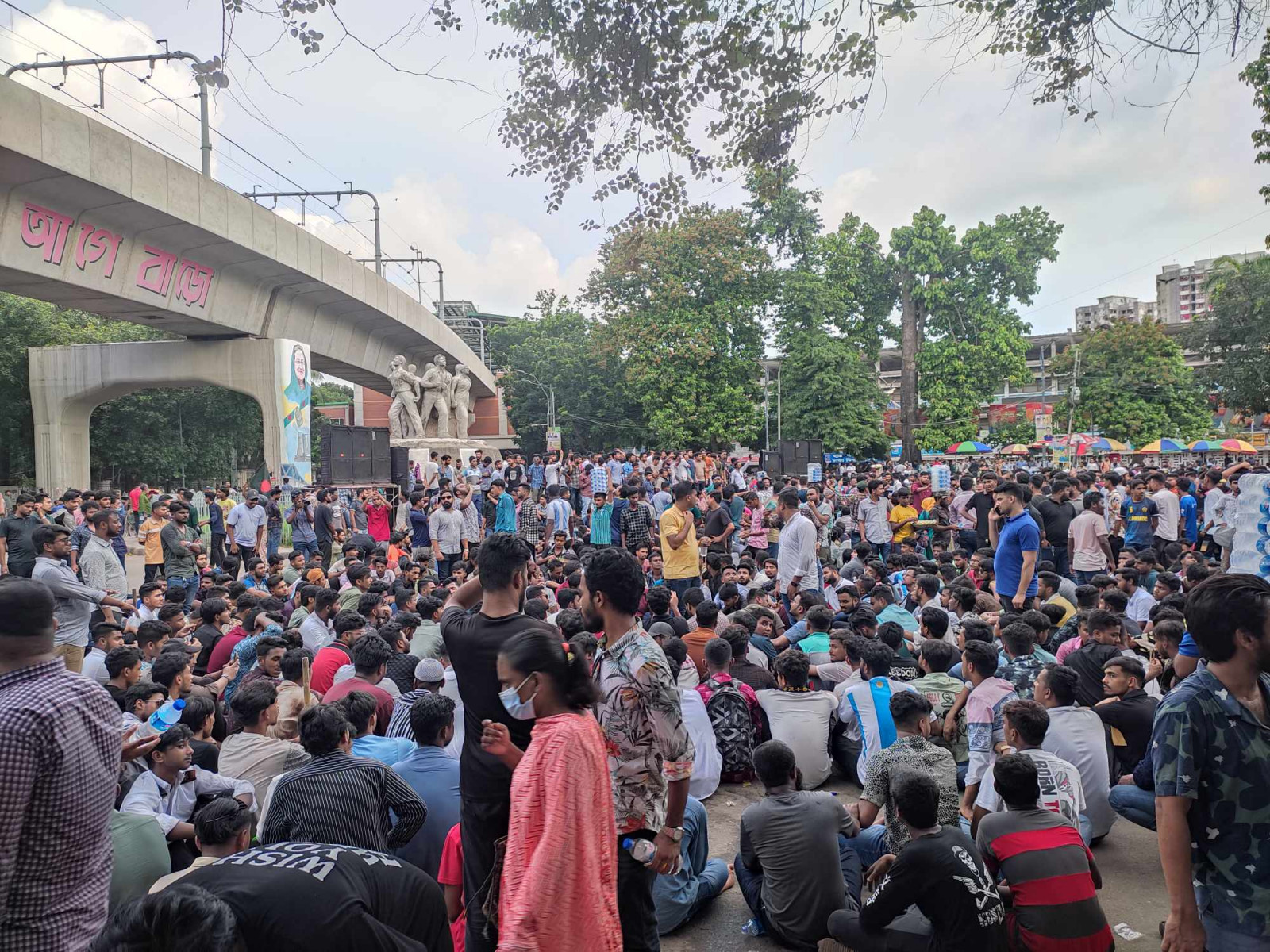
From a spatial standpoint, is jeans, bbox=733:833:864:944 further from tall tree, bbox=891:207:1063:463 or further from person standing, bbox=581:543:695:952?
tall tree, bbox=891:207:1063:463

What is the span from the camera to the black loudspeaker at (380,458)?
60.0ft

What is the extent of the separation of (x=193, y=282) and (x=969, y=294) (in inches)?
1025

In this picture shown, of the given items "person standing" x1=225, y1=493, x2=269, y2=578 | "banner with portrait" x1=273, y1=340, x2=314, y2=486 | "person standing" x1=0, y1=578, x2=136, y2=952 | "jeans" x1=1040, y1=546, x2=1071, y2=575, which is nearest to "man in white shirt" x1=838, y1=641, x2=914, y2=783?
"person standing" x1=0, y1=578, x2=136, y2=952

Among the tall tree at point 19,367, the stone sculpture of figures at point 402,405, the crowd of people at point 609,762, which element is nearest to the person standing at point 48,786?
the crowd of people at point 609,762

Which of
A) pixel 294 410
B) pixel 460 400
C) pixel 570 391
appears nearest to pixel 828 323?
pixel 570 391

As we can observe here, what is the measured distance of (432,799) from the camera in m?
3.30

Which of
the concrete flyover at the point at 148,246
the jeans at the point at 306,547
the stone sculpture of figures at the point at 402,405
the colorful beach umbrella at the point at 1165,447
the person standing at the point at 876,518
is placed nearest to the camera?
the person standing at the point at 876,518

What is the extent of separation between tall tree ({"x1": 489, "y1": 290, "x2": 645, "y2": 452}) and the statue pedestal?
38.0 ft

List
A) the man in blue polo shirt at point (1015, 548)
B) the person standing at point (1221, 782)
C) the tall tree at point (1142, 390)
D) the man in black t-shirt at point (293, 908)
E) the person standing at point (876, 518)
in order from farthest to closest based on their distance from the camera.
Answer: the tall tree at point (1142, 390) < the person standing at point (876, 518) < the man in blue polo shirt at point (1015, 548) < the person standing at point (1221, 782) < the man in black t-shirt at point (293, 908)

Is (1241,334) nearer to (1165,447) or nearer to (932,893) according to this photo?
(1165,447)

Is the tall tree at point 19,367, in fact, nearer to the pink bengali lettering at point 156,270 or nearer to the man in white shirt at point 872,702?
the pink bengali lettering at point 156,270

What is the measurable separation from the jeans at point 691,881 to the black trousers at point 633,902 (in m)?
0.90

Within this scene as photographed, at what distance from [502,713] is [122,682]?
3.11 m

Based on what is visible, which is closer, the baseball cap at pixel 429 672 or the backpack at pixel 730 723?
the baseball cap at pixel 429 672
